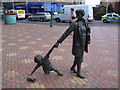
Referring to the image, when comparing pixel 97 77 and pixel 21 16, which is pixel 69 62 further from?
pixel 21 16

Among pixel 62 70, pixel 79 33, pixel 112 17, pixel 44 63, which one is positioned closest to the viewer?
pixel 79 33

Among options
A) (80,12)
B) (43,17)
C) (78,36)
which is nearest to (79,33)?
(78,36)

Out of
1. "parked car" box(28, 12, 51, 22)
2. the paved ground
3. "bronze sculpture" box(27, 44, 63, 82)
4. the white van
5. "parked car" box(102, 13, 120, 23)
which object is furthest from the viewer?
"parked car" box(28, 12, 51, 22)

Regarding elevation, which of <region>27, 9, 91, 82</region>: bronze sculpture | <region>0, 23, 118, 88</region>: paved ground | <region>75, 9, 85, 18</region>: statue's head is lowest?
<region>0, 23, 118, 88</region>: paved ground

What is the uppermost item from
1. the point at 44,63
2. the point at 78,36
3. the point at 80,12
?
the point at 80,12

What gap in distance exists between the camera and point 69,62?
17.8ft

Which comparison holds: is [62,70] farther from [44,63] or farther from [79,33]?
[79,33]

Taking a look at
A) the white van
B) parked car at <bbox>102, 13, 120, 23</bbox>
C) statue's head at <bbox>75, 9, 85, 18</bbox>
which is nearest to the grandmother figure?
statue's head at <bbox>75, 9, 85, 18</bbox>

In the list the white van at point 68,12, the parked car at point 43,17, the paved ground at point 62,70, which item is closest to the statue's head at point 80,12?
the paved ground at point 62,70

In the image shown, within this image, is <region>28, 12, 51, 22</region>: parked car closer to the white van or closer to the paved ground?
the white van

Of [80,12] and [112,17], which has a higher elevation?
[112,17]

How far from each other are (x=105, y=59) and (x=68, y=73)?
6.63 ft

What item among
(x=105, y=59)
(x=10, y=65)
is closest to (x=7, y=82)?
(x=10, y=65)

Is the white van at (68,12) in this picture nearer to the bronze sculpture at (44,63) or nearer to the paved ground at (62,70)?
the paved ground at (62,70)
